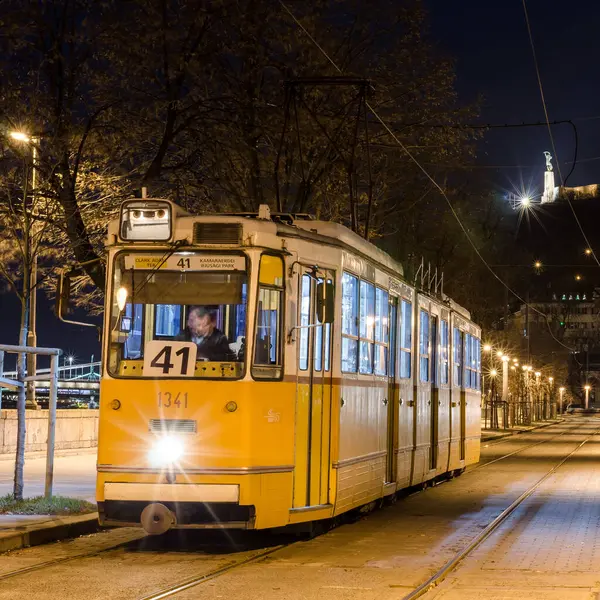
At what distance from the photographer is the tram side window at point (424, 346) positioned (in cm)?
1794

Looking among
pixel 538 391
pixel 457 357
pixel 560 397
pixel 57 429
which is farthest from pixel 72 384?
pixel 560 397

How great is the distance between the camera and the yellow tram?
11.3 metres

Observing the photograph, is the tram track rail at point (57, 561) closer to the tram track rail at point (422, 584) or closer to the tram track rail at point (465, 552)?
the tram track rail at point (422, 584)

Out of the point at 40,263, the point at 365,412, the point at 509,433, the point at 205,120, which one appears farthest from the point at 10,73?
the point at 509,433

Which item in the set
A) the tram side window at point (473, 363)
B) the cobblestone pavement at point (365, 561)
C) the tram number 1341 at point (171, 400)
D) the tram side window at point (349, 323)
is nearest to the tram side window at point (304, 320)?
the tram side window at point (349, 323)

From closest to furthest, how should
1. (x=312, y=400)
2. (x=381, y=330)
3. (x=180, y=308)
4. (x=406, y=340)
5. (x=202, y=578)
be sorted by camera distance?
(x=202, y=578) < (x=180, y=308) < (x=312, y=400) < (x=381, y=330) < (x=406, y=340)

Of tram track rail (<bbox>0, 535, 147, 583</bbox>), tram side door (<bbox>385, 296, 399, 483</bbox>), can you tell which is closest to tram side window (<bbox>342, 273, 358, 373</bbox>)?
tram side door (<bbox>385, 296, 399, 483</bbox>)

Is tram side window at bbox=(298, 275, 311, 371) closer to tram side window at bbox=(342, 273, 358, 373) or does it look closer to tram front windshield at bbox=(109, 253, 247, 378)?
tram front windshield at bbox=(109, 253, 247, 378)

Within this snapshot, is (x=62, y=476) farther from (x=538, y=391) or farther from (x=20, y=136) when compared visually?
(x=538, y=391)

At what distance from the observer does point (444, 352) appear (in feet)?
66.9

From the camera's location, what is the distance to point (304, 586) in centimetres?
966

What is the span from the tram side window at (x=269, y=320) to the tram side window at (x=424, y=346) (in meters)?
6.44

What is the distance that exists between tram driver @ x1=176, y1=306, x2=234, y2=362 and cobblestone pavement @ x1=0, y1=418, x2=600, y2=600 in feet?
6.23

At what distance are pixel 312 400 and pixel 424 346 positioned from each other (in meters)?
6.31
